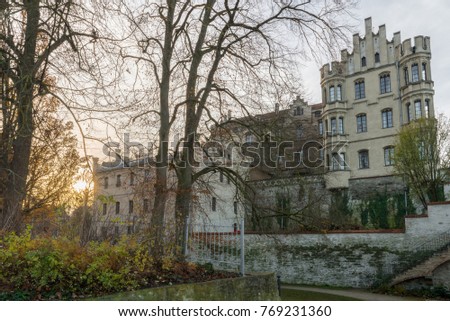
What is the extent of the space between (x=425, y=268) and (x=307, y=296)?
20.4ft

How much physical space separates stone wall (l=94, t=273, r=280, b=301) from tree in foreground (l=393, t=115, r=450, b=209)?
20.7m

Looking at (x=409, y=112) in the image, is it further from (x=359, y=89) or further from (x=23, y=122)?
(x=23, y=122)

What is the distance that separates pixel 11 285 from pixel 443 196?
27002mm

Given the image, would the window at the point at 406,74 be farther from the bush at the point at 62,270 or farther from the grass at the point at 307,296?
the bush at the point at 62,270

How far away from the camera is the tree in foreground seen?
2705 centimetres

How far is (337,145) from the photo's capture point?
37656 millimetres

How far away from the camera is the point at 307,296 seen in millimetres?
19234

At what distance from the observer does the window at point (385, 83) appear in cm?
3625

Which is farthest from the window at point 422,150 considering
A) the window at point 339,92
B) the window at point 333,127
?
the window at point 339,92

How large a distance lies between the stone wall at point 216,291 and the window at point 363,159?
28510 mm

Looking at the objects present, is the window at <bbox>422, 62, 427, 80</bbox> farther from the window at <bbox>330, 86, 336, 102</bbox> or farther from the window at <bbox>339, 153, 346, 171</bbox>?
the window at <bbox>339, 153, 346, 171</bbox>

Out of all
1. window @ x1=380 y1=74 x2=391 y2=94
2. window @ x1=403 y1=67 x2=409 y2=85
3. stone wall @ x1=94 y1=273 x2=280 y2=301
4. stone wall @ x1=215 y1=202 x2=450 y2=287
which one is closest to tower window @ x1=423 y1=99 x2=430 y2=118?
window @ x1=403 y1=67 x2=409 y2=85

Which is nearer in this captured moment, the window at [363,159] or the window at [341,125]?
the window at [363,159]

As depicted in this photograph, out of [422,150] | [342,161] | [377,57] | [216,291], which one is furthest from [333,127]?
[216,291]
